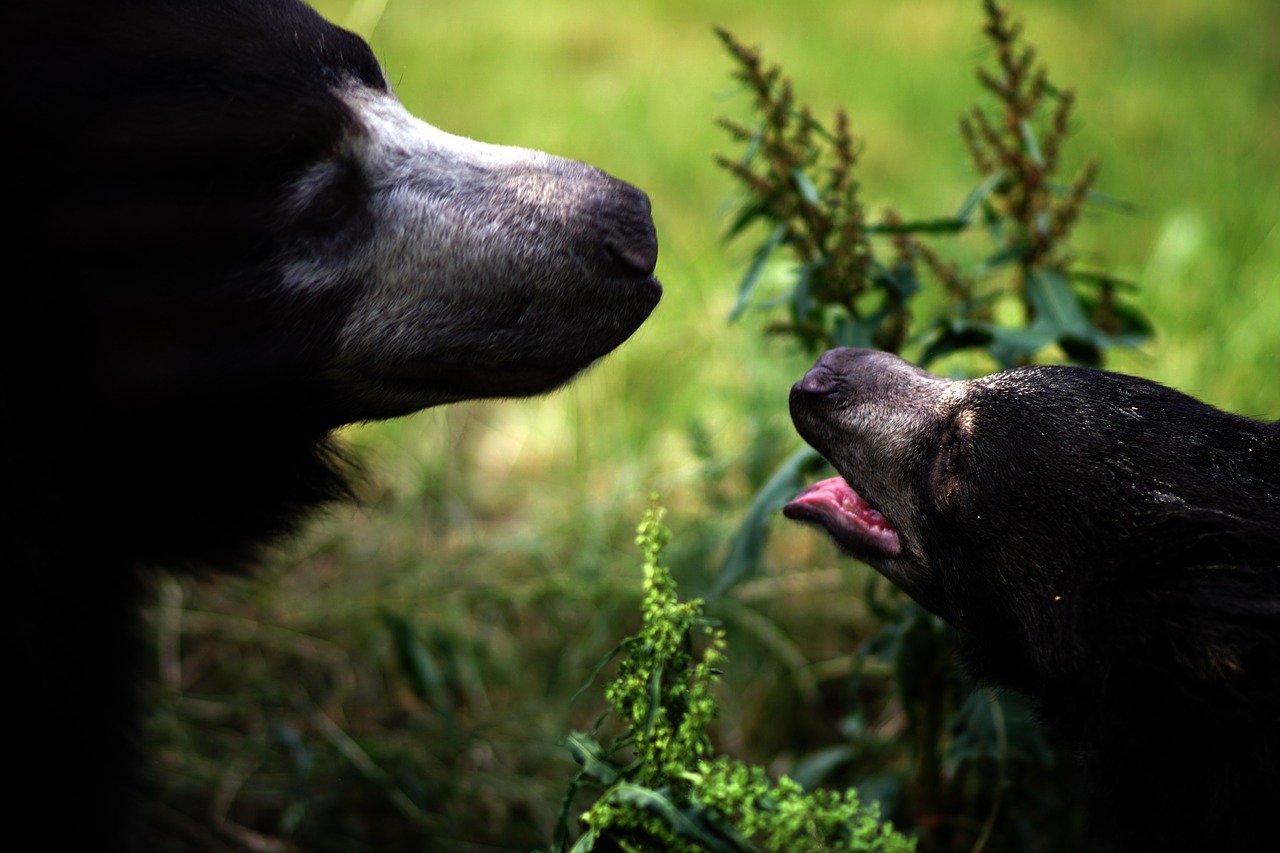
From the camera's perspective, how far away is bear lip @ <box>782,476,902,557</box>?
246 cm

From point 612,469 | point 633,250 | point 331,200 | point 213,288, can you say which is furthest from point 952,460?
point 612,469

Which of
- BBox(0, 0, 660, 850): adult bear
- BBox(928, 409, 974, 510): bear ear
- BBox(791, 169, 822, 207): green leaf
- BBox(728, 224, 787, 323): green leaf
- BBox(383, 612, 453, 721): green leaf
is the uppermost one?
BBox(791, 169, 822, 207): green leaf

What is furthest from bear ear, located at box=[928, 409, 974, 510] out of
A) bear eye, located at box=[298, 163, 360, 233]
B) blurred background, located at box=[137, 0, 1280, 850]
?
bear eye, located at box=[298, 163, 360, 233]

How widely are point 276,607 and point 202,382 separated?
5.29ft

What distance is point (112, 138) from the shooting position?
2189 millimetres

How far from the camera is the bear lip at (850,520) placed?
246 centimetres

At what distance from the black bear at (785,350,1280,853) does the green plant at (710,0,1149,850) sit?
0.93ft

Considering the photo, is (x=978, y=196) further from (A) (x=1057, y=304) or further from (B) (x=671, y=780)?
(B) (x=671, y=780)

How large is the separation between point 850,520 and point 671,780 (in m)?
0.76

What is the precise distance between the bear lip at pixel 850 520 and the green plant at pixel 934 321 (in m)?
0.21

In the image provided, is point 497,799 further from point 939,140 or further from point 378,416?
point 939,140

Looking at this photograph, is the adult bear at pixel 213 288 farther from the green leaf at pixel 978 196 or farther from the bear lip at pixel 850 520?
A: the green leaf at pixel 978 196

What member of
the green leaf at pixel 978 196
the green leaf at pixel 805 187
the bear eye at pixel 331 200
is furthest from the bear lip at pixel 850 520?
the bear eye at pixel 331 200

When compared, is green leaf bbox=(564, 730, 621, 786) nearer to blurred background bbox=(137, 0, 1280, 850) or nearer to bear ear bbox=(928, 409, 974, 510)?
bear ear bbox=(928, 409, 974, 510)
